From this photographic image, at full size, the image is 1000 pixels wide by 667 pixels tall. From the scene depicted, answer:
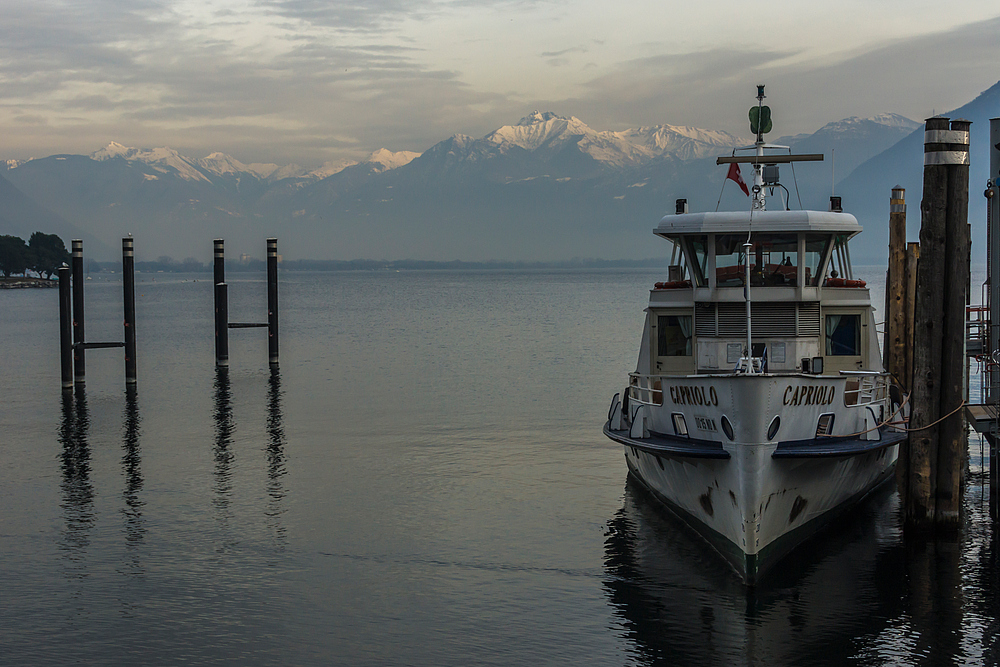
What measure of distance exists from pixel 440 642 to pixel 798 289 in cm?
924

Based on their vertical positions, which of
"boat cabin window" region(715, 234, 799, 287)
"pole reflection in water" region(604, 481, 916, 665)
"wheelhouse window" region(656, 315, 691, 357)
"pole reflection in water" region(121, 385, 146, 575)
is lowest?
"pole reflection in water" region(604, 481, 916, 665)

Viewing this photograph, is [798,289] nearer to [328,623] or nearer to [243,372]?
[328,623]

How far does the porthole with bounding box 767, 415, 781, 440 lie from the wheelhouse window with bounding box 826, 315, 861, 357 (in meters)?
4.13

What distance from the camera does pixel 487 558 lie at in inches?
667

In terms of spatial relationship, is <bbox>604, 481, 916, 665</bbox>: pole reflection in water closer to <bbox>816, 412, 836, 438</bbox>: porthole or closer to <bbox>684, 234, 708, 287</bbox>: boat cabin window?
<bbox>816, 412, 836, 438</bbox>: porthole

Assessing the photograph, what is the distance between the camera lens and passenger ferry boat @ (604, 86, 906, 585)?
15016 mm

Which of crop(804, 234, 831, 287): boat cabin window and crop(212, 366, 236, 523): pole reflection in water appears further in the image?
crop(212, 366, 236, 523): pole reflection in water

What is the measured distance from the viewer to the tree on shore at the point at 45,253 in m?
170

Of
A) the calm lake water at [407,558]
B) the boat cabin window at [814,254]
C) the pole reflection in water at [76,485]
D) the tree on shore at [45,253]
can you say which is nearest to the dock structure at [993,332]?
the calm lake water at [407,558]

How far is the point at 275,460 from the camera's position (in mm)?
25250

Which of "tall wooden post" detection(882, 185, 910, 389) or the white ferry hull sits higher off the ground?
"tall wooden post" detection(882, 185, 910, 389)

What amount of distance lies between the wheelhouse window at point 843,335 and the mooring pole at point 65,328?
2635cm

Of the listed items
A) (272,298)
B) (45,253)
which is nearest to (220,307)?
(272,298)

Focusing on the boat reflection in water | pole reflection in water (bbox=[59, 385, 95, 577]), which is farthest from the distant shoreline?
the boat reflection in water
